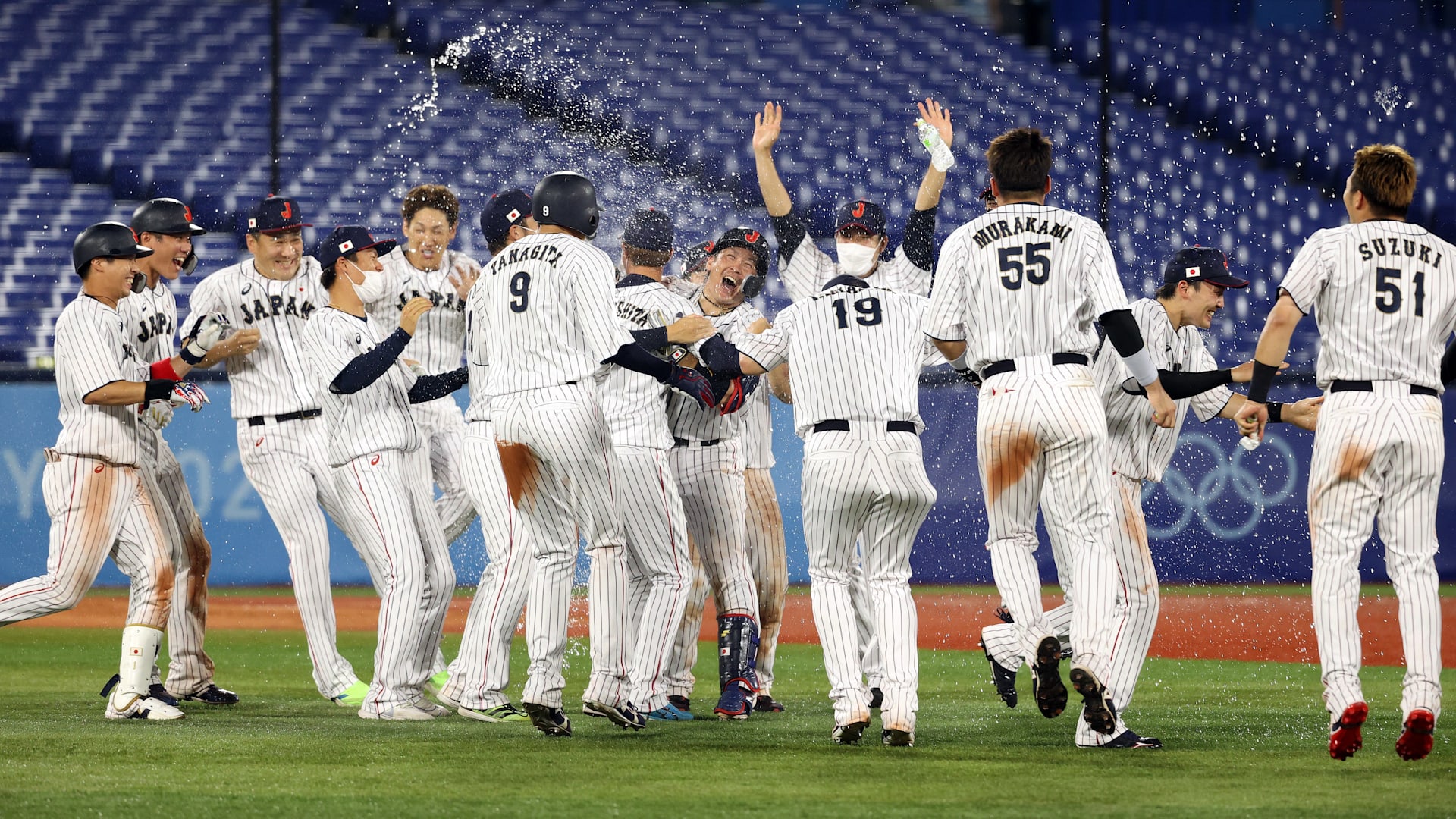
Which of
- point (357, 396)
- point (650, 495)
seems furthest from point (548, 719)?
point (357, 396)

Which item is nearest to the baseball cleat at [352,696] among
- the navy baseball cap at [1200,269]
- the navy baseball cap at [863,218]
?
the navy baseball cap at [863,218]

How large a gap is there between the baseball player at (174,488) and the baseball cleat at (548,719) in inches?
83.4

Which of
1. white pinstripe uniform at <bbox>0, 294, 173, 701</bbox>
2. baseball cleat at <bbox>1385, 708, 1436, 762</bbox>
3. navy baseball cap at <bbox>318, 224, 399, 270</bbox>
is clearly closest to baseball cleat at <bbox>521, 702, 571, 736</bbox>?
white pinstripe uniform at <bbox>0, 294, 173, 701</bbox>

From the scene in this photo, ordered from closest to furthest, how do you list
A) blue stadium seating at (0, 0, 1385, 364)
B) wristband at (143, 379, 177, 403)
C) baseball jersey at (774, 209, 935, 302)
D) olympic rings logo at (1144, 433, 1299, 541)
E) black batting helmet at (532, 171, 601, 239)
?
black batting helmet at (532, 171, 601, 239) → baseball jersey at (774, 209, 935, 302) → wristband at (143, 379, 177, 403) → olympic rings logo at (1144, 433, 1299, 541) → blue stadium seating at (0, 0, 1385, 364)

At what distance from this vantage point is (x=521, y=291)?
6.10 meters

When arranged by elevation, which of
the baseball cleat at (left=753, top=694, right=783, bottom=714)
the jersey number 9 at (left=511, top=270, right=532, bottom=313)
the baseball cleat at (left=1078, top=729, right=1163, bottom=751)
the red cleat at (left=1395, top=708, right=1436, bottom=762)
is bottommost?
the baseball cleat at (left=753, top=694, right=783, bottom=714)

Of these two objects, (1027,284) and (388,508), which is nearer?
(1027,284)

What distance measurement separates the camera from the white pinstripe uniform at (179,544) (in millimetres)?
7418

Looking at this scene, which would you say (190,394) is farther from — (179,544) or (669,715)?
(669,715)

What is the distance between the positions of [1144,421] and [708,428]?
1.83 meters

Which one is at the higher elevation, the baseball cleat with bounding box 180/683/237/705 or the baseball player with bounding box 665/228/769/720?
the baseball player with bounding box 665/228/769/720

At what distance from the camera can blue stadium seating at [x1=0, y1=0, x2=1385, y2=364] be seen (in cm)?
1739

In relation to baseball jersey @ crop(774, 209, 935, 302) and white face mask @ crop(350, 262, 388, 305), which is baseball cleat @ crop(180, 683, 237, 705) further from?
baseball jersey @ crop(774, 209, 935, 302)

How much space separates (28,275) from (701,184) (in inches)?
279
